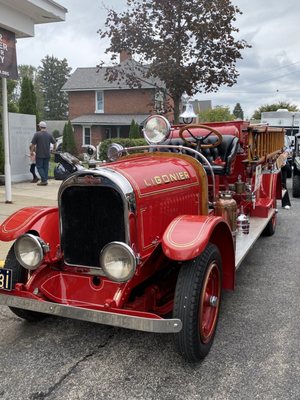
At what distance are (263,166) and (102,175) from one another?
4098 mm

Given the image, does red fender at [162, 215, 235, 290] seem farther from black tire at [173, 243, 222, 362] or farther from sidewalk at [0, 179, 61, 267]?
sidewalk at [0, 179, 61, 267]

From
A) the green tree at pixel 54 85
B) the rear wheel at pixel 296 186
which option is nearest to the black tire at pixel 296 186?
the rear wheel at pixel 296 186

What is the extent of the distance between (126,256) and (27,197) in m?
6.73

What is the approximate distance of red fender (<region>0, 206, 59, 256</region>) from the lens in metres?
3.35

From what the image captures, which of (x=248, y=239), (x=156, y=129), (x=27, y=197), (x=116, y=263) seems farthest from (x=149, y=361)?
(x=27, y=197)

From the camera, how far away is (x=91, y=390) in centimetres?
265

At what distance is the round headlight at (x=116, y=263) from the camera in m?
2.74

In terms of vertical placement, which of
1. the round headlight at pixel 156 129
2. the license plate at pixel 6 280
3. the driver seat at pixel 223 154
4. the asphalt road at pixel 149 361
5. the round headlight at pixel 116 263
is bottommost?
the asphalt road at pixel 149 361

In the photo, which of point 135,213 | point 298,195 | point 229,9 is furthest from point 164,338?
point 229,9

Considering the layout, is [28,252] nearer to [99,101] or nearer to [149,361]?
[149,361]

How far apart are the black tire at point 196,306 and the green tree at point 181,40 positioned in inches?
421

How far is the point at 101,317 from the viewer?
268cm

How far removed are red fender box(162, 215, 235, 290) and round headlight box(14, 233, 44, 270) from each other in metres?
0.95

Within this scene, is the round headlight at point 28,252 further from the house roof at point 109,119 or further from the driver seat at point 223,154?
the house roof at point 109,119
